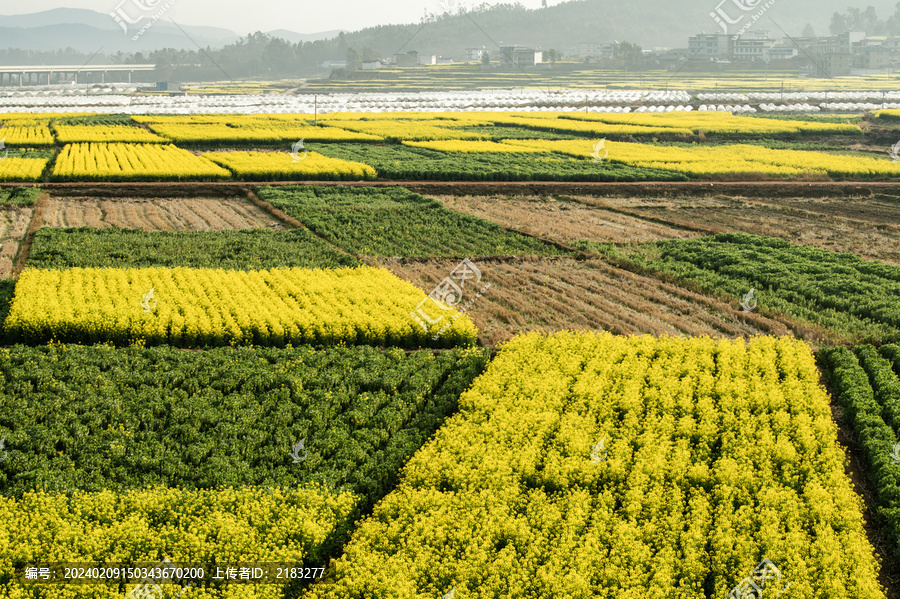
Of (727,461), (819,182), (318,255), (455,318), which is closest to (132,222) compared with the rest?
(318,255)

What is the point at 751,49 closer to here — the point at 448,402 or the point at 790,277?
the point at 790,277

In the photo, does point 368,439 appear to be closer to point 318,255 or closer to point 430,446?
point 430,446

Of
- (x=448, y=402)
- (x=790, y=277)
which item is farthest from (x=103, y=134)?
(x=448, y=402)

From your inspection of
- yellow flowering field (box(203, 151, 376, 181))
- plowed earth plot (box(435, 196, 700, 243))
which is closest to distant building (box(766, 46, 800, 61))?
yellow flowering field (box(203, 151, 376, 181))

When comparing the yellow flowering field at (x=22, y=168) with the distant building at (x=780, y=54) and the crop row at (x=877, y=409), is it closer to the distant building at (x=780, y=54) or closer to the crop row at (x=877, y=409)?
the crop row at (x=877, y=409)

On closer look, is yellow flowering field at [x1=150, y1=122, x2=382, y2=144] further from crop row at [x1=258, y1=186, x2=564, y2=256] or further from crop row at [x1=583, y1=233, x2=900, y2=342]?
crop row at [x1=583, y1=233, x2=900, y2=342]
